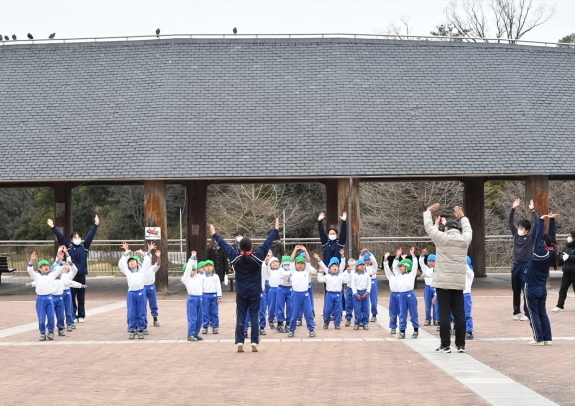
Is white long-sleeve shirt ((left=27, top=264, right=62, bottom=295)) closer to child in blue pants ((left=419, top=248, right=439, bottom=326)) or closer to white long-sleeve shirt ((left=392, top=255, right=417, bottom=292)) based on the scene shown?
white long-sleeve shirt ((left=392, top=255, right=417, bottom=292))

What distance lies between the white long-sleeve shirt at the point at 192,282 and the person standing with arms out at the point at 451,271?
4.69 m

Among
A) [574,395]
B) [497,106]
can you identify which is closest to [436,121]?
[497,106]

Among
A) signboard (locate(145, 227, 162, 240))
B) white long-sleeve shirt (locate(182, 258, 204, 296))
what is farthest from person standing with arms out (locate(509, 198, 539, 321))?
signboard (locate(145, 227, 162, 240))

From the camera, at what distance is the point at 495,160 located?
28562 millimetres

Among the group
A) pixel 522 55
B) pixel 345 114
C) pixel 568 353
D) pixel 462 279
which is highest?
pixel 522 55

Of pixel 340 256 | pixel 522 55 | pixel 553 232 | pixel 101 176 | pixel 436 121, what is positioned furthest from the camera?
pixel 522 55

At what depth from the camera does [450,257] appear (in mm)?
14438

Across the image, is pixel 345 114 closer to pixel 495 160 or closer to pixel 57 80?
pixel 495 160

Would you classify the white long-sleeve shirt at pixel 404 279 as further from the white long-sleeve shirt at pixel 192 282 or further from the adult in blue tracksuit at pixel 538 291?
the white long-sleeve shirt at pixel 192 282

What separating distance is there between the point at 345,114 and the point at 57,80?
369 inches

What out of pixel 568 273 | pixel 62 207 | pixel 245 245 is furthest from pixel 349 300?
pixel 62 207

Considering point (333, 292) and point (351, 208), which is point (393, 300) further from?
point (351, 208)

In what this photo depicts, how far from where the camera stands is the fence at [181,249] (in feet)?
120

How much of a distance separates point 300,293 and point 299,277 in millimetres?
322
